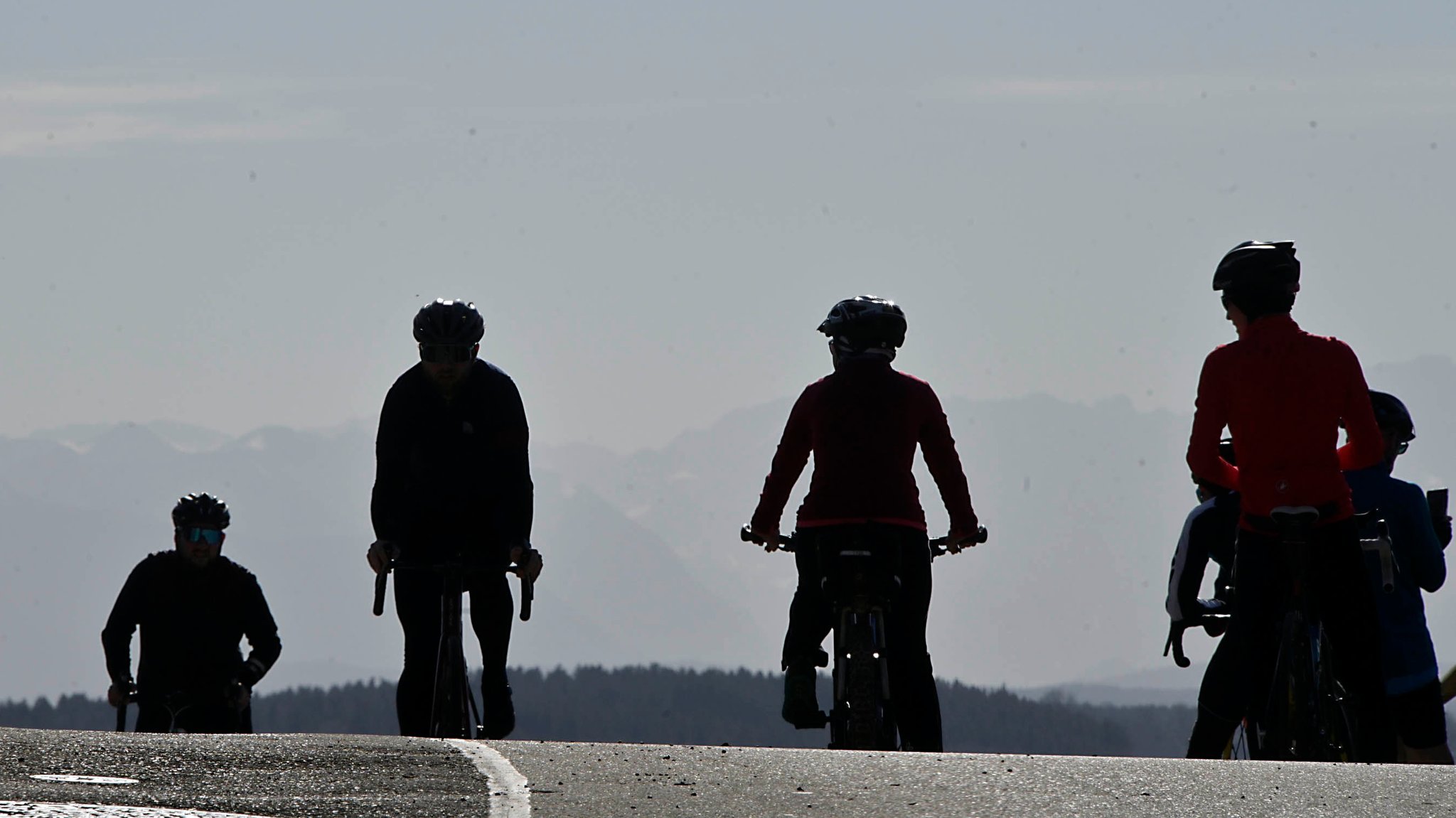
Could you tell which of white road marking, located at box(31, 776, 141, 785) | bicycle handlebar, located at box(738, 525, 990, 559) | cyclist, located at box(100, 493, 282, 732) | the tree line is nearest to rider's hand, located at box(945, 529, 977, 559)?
bicycle handlebar, located at box(738, 525, 990, 559)

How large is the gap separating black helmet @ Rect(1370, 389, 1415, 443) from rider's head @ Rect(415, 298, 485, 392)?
3975mm

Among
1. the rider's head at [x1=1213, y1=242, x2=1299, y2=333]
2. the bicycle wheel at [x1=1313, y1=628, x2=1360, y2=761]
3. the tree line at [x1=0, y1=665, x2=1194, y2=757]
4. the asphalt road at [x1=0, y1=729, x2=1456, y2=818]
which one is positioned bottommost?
the asphalt road at [x1=0, y1=729, x2=1456, y2=818]

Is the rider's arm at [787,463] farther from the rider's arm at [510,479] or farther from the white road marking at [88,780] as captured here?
the white road marking at [88,780]

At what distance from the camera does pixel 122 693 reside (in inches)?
575

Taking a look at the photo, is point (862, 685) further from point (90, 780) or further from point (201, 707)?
point (201, 707)

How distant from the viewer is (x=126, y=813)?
7.12m

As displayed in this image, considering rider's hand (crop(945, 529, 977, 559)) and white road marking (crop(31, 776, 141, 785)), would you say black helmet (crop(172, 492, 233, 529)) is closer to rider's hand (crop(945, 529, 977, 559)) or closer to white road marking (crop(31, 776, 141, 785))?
rider's hand (crop(945, 529, 977, 559))

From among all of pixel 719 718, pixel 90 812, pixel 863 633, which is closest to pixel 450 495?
pixel 863 633

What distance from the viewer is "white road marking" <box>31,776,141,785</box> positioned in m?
7.89

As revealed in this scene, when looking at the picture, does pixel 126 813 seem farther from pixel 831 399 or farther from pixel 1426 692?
pixel 1426 692

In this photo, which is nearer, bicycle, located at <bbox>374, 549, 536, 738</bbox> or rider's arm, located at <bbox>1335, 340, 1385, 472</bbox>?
rider's arm, located at <bbox>1335, 340, 1385, 472</bbox>

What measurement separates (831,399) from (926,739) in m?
1.51

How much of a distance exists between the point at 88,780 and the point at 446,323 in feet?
13.3

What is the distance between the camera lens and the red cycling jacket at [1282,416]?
938 cm
